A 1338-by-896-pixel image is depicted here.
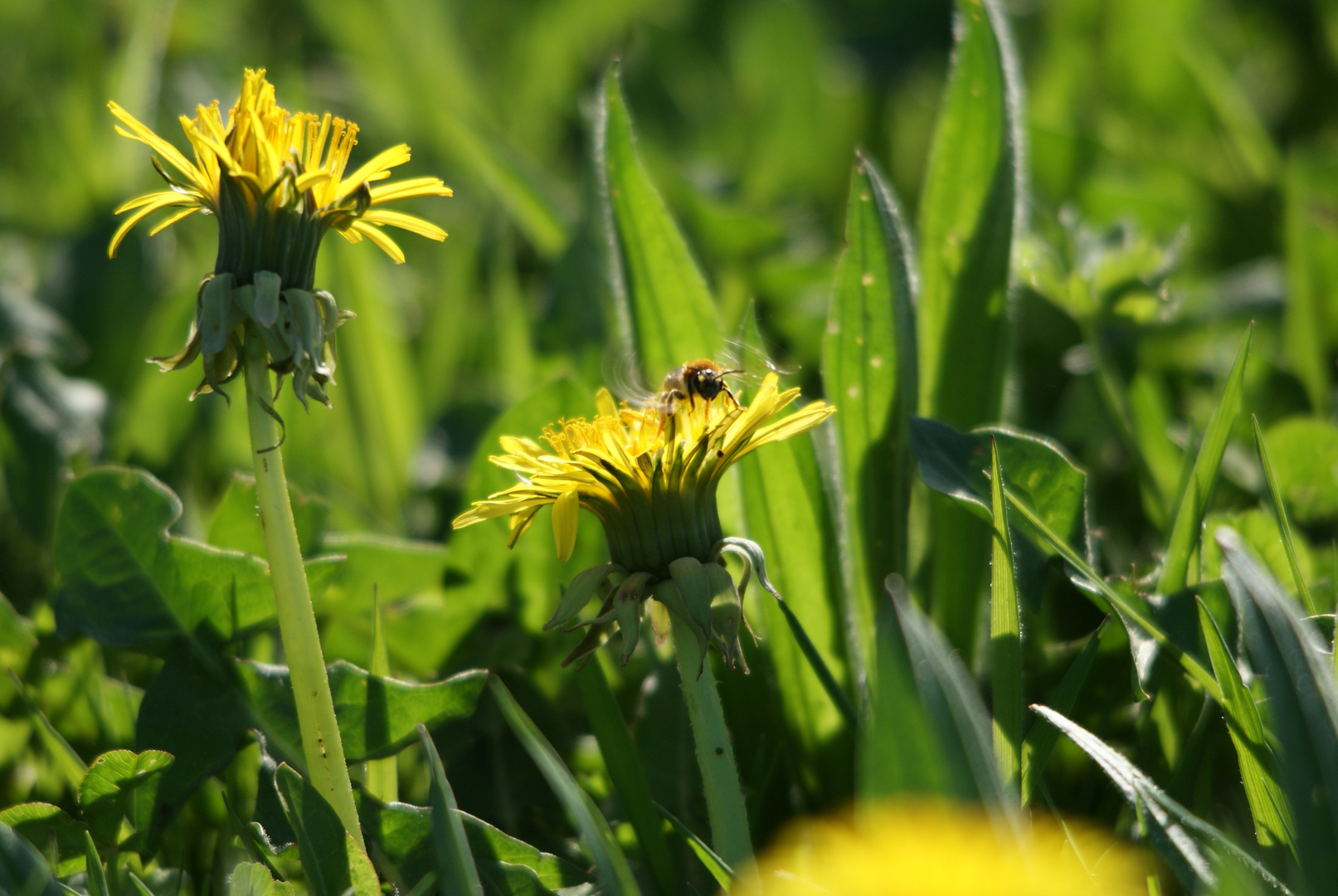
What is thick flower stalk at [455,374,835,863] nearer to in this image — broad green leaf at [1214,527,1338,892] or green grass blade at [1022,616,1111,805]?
green grass blade at [1022,616,1111,805]

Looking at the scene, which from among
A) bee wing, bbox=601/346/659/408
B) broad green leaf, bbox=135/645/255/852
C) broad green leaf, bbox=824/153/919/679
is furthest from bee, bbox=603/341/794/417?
broad green leaf, bbox=135/645/255/852

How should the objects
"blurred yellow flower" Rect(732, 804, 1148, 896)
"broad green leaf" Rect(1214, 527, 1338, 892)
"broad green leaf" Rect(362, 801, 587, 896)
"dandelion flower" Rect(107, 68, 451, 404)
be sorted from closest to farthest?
"blurred yellow flower" Rect(732, 804, 1148, 896) → "broad green leaf" Rect(1214, 527, 1338, 892) → "dandelion flower" Rect(107, 68, 451, 404) → "broad green leaf" Rect(362, 801, 587, 896)

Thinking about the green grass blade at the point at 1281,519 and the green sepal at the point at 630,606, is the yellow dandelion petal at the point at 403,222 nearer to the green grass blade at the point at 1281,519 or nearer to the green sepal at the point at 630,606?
the green sepal at the point at 630,606

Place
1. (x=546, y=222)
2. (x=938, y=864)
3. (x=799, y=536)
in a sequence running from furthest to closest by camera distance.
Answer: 1. (x=546, y=222)
2. (x=799, y=536)
3. (x=938, y=864)

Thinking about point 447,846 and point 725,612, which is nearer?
point 447,846

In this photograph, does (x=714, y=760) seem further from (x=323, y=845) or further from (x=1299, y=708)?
(x=1299, y=708)

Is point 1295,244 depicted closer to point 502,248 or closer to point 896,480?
point 896,480

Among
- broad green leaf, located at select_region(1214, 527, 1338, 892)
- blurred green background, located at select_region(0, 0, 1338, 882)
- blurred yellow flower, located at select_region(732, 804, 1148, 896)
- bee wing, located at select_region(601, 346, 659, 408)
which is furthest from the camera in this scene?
blurred green background, located at select_region(0, 0, 1338, 882)

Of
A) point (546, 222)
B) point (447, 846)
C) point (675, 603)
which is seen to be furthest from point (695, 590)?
point (546, 222)
